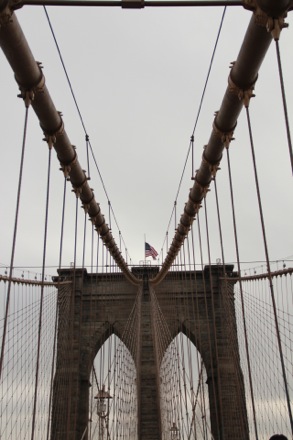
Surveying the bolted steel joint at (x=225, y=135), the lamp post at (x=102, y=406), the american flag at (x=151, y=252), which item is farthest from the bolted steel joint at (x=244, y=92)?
the american flag at (x=151, y=252)

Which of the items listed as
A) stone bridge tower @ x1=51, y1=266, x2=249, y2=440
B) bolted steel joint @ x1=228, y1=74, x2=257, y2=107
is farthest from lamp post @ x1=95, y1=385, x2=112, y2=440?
bolted steel joint @ x1=228, y1=74, x2=257, y2=107

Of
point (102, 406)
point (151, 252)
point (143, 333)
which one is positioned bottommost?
point (102, 406)

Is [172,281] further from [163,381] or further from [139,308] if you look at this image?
[163,381]

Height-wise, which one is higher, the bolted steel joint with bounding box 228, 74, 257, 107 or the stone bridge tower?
the stone bridge tower

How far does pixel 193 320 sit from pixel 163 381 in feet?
24.0

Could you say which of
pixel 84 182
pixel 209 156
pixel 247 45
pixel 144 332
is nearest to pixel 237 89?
pixel 247 45

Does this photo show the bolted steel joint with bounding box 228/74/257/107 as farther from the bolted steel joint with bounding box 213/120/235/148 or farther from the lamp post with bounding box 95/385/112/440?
the lamp post with bounding box 95/385/112/440

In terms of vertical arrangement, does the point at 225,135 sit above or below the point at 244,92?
above

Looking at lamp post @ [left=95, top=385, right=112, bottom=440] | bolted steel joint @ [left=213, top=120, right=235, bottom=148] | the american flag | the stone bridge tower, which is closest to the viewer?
bolted steel joint @ [left=213, top=120, right=235, bottom=148]

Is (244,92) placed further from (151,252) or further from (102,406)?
(151,252)

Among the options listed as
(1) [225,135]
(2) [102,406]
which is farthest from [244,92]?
(2) [102,406]

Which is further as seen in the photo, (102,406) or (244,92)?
(102,406)

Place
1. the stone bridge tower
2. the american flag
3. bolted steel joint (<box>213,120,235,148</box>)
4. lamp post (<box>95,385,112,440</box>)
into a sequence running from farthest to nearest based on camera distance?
the american flag < the stone bridge tower < lamp post (<box>95,385,112,440</box>) < bolted steel joint (<box>213,120,235,148</box>)

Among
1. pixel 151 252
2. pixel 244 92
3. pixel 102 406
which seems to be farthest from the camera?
pixel 151 252
